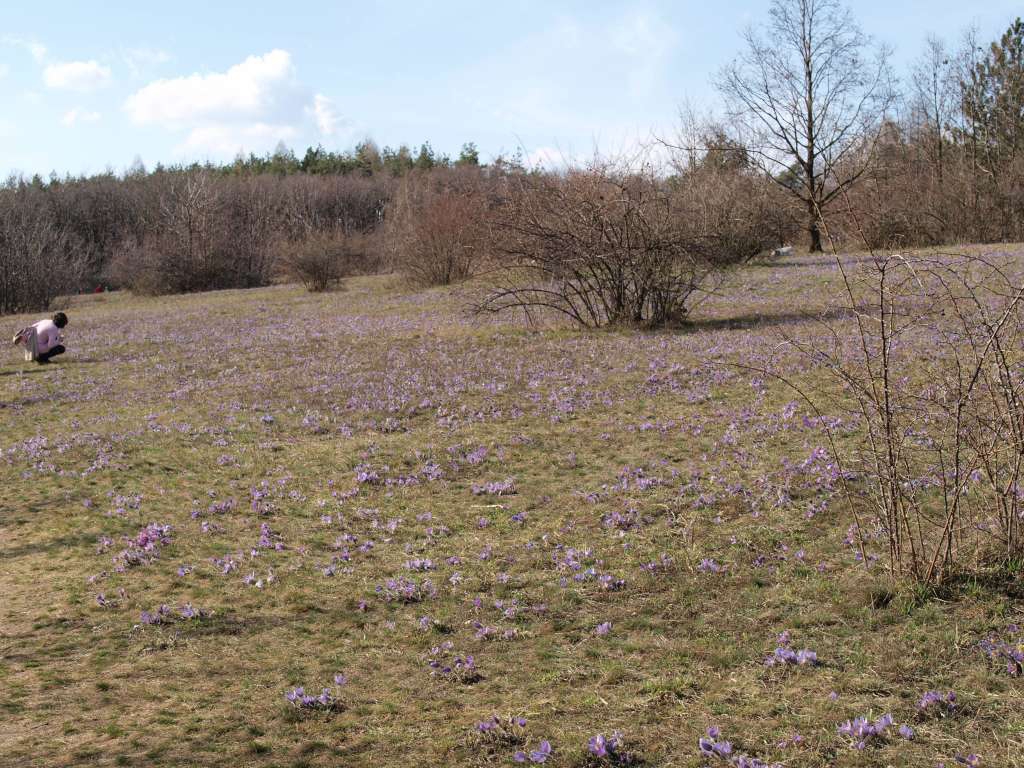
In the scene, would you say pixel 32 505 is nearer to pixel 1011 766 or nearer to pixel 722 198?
pixel 1011 766

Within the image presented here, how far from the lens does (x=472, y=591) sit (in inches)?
232

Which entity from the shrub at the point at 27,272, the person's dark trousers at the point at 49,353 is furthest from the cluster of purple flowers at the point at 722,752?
the shrub at the point at 27,272

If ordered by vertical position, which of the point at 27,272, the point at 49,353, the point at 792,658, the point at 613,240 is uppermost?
the point at 27,272

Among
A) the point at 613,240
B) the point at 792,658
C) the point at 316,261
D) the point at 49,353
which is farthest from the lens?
the point at 316,261

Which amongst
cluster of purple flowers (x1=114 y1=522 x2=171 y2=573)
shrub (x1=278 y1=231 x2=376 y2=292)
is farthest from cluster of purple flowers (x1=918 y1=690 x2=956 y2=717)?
shrub (x1=278 y1=231 x2=376 y2=292)

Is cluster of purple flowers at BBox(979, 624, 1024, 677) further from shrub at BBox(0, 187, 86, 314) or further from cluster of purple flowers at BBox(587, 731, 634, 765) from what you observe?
shrub at BBox(0, 187, 86, 314)

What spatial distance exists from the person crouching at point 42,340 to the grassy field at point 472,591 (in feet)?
24.1

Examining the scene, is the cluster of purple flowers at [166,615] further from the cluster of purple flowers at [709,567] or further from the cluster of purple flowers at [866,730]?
the cluster of purple flowers at [866,730]

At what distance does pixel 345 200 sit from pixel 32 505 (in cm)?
7462

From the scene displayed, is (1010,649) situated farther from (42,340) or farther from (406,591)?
(42,340)

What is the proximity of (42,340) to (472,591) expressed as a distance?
1751 centimetres

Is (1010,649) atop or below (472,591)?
atop

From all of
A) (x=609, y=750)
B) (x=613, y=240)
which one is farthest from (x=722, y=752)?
(x=613, y=240)

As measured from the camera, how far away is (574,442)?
952 cm
